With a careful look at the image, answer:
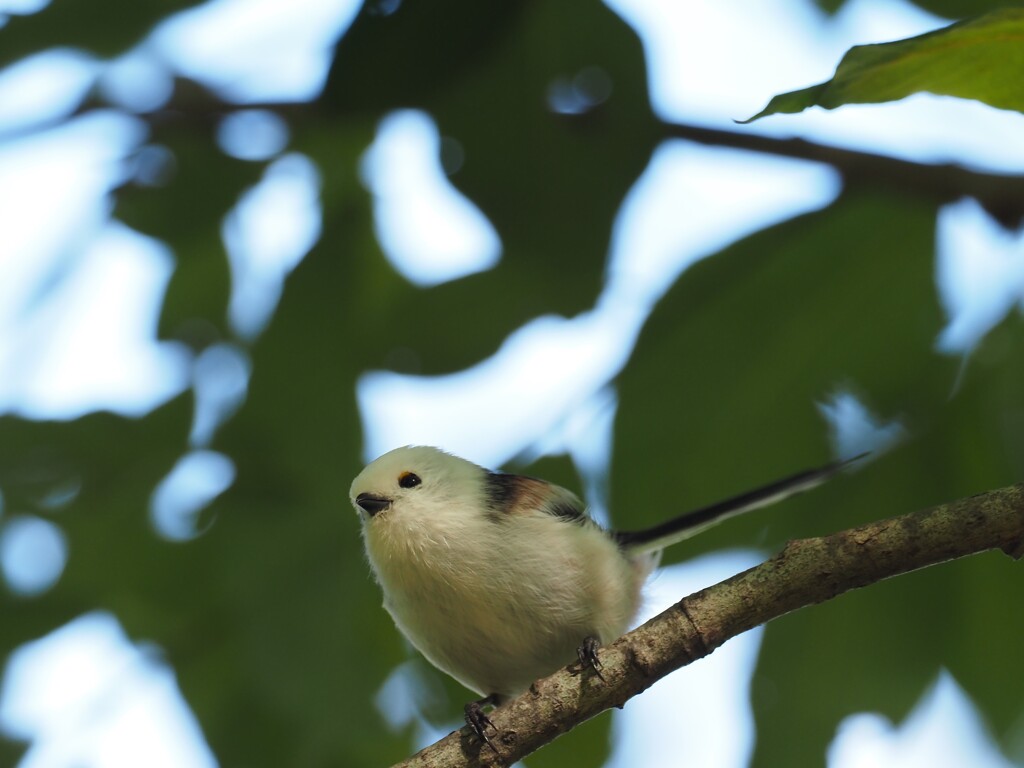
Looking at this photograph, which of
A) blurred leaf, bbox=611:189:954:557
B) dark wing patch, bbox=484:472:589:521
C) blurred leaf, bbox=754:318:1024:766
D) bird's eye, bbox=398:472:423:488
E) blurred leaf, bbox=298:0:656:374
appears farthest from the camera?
bird's eye, bbox=398:472:423:488

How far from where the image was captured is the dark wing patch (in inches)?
118

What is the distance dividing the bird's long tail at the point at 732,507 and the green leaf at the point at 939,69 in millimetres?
1044

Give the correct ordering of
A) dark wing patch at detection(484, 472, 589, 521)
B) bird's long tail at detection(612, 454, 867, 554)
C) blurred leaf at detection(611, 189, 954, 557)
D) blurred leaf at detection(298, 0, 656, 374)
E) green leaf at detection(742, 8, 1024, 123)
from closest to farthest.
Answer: green leaf at detection(742, 8, 1024, 123) → blurred leaf at detection(298, 0, 656, 374) → bird's long tail at detection(612, 454, 867, 554) → blurred leaf at detection(611, 189, 954, 557) → dark wing patch at detection(484, 472, 589, 521)

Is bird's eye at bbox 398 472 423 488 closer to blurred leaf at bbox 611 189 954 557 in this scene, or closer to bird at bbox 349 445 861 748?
bird at bbox 349 445 861 748

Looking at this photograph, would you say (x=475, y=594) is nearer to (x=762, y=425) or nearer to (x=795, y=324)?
(x=762, y=425)

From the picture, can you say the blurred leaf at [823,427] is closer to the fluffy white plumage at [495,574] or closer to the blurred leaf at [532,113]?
the fluffy white plumage at [495,574]

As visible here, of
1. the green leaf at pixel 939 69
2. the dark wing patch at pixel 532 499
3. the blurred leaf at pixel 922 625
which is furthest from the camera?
the dark wing patch at pixel 532 499

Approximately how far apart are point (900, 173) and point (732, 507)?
89cm

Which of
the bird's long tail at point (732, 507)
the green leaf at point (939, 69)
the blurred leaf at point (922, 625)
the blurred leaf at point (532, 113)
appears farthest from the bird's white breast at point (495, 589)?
the green leaf at point (939, 69)

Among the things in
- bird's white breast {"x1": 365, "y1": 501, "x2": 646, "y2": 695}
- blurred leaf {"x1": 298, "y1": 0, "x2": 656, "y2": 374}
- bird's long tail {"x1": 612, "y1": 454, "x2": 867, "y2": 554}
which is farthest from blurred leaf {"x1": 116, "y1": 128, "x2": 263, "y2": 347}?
bird's long tail {"x1": 612, "y1": 454, "x2": 867, "y2": 554}

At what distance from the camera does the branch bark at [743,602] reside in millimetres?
1757

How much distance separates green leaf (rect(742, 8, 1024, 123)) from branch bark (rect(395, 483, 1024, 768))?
26.4 inches

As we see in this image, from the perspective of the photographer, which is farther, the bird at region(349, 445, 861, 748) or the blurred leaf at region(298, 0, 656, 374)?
the bird at region(349, 445, 861, 748)

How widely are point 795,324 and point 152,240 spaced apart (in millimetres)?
1828
